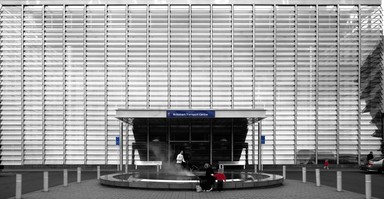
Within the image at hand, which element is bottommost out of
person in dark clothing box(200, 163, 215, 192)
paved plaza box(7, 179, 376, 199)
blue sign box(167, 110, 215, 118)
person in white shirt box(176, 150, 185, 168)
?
paved plaza box(7, 179, 376, 199)

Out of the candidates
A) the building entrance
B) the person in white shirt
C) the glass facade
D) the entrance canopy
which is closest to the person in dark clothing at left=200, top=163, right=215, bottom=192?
the person in white shirt

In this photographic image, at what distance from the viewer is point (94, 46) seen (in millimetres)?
41312

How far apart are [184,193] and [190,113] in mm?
12439

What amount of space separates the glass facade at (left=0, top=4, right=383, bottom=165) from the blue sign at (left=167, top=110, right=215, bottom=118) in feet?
27.7

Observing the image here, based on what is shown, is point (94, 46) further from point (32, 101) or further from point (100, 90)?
point (32, 101)

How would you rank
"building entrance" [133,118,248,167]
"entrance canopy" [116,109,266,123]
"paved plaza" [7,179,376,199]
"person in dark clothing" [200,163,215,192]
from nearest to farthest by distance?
1. "paved plaza" [7,179,376,199]
2. "person in dark clothing" [200,163,215,192]
3. "entrance canopy" [116,109,266,123]
4. "building entrance" [133,118,248,167]

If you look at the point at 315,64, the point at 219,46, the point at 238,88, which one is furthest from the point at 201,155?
the point at 315,64

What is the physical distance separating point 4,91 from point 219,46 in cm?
1744

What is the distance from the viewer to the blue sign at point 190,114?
32.3m

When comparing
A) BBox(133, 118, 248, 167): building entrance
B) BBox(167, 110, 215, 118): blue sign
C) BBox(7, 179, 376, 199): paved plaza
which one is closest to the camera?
BBox(7, 179, 376, 199): paved plaza

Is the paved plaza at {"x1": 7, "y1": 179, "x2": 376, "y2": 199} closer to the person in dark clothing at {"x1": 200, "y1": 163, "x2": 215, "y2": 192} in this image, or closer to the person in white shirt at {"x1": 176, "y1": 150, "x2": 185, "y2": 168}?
the person in dark clothing at {"x1": 200, "y1": 163, "x2": 215, "y2": 192}

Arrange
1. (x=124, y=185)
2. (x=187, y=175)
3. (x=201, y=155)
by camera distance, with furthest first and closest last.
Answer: (x=201, y=155) → (x=187, y=175) → (x=124, y=185)

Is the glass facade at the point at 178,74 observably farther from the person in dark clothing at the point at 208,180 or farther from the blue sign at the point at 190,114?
the person in dark clothing at the point at 208,180

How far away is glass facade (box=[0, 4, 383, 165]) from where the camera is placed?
1619 inches
